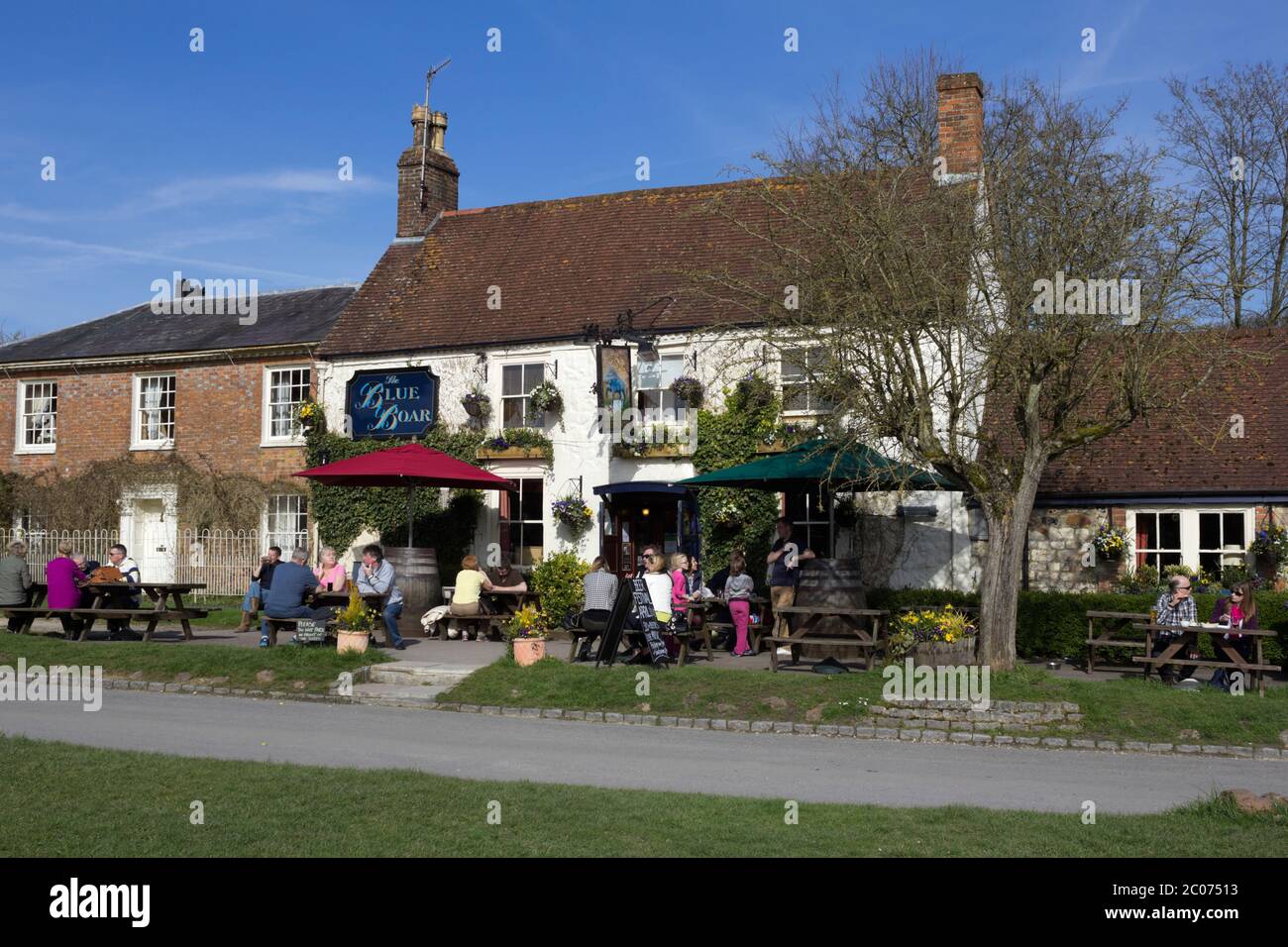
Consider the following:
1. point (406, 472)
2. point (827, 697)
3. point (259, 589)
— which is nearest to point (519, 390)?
point (406, 472)

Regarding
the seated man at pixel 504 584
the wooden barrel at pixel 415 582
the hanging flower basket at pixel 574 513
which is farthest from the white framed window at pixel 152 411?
the seated man at pixel 504 584

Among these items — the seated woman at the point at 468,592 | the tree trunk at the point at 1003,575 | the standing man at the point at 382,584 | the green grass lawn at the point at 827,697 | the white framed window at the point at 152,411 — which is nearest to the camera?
the green grass lawn at the point at 827,697

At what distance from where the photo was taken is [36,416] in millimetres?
30172

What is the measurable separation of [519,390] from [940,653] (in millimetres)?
12228

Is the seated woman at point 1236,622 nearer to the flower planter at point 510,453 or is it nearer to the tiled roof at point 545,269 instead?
the tiled roof at point 545,269

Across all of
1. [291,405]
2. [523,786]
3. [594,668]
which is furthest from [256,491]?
[523,786]

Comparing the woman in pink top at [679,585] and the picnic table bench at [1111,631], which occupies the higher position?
the woman in pink top at [679,585]

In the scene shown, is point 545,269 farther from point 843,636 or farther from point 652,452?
point 843,636

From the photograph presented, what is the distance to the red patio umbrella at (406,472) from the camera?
2059cm

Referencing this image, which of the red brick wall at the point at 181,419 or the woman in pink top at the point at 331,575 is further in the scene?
the red brick wall at the point at 181,419

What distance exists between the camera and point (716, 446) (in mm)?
22188

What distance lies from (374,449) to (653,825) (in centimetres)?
1825

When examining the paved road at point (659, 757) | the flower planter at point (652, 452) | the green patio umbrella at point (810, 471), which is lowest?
the paved road at point (659, 757)

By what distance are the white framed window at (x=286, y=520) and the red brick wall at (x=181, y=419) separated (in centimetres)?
58
